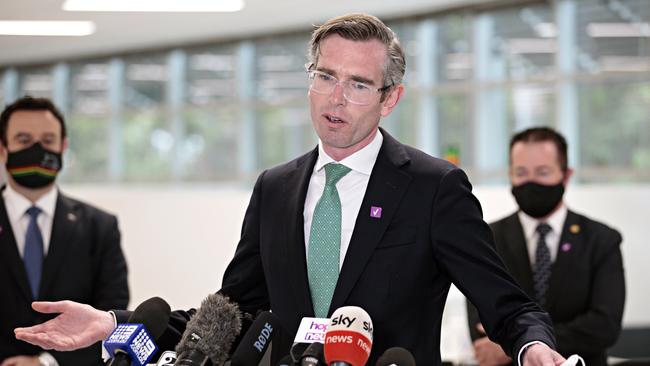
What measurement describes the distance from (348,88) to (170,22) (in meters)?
11.8

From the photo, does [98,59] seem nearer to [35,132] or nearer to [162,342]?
[35,132]

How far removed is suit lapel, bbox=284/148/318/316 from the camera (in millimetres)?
2330

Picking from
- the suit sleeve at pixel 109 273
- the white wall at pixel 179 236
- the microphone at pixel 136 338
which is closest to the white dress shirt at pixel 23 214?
the suit sleeve at pixel 109 273

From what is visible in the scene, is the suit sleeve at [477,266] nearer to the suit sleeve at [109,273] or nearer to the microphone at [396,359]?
the microphone at [396,359]

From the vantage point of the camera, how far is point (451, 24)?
40.1 ft

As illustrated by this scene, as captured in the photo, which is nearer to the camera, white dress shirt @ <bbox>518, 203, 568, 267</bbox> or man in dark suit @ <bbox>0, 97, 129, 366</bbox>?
man in dark suit @ <bbox>0, 97, 129, 366</bbox>

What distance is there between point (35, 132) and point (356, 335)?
9.46 ft

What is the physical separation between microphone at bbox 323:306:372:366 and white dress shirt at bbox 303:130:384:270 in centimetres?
47

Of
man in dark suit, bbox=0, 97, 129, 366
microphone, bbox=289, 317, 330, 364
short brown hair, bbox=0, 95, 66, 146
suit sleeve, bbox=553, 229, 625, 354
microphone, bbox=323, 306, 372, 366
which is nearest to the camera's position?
microphone, bbox=323, 306, 372, 366

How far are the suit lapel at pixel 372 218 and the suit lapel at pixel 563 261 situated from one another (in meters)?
1.85

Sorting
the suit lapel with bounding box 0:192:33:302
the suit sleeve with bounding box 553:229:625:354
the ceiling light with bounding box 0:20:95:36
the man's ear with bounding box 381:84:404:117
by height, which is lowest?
the suit sleeve with bounding box 553:229:625:354

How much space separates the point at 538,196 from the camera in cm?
412

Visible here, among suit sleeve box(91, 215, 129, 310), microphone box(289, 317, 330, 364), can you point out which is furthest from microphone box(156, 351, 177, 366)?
suit sleeve box(91, 215, 129, 310)

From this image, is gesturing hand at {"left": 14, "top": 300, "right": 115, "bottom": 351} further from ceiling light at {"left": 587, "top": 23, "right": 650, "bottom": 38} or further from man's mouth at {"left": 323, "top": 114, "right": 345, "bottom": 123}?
ceiling light at {"left": 587, "top": 23, "right": 650, "bottom": 38}
